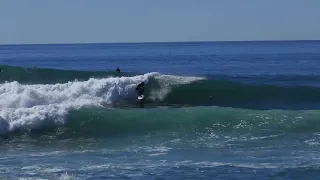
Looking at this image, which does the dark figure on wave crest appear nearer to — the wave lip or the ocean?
the ocean

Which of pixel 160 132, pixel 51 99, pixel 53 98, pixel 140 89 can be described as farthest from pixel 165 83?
pixel 160 132

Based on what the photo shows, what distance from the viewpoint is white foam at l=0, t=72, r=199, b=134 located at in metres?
20.2

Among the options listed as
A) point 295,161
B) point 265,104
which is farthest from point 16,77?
point 295,161

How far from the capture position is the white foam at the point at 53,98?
66.4 ft

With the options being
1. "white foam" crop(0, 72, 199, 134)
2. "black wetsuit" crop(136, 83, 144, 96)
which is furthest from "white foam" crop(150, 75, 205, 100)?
"black wetsuit" crop(136, 83, 144, 96)

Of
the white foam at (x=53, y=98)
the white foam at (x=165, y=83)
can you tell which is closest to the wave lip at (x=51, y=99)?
the white foam at (x=53, y=98)

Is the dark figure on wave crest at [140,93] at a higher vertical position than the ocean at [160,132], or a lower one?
higher

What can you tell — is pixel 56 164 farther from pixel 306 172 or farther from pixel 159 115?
pixel 159 115

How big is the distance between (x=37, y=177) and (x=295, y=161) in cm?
560

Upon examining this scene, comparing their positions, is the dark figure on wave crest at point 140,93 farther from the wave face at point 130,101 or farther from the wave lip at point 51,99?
the wave lip at point 51,99

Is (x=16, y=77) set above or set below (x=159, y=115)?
above

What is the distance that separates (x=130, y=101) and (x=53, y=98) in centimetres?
345

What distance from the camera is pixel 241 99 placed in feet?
99.4

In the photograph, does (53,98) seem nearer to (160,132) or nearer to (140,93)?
(140,93)
